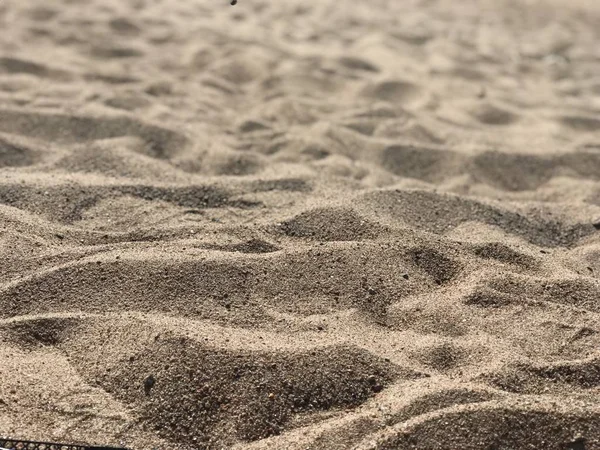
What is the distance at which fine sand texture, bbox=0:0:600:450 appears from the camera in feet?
4.61

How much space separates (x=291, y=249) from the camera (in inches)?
75.2

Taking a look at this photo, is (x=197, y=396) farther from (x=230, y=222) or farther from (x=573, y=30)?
(x=573, y=30)

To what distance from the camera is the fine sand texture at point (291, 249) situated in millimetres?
1406

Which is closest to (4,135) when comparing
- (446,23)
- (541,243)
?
(541,243)

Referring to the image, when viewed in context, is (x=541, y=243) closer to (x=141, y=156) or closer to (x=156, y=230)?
(x=156, y=230)

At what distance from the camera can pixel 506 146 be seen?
2.88m

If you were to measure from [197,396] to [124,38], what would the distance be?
289cm

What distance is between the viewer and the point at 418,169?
2660 mm

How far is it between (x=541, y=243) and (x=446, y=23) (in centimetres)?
289

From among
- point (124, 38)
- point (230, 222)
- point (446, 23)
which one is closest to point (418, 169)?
point (230, 222)

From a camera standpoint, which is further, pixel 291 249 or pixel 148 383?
pixel 291 249

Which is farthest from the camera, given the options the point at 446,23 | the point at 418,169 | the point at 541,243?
the point at 446,23

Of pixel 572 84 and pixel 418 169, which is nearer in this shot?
pixel 418 169

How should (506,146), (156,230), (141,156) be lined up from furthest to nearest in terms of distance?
(506,146) → (141,156) → (156,230)
